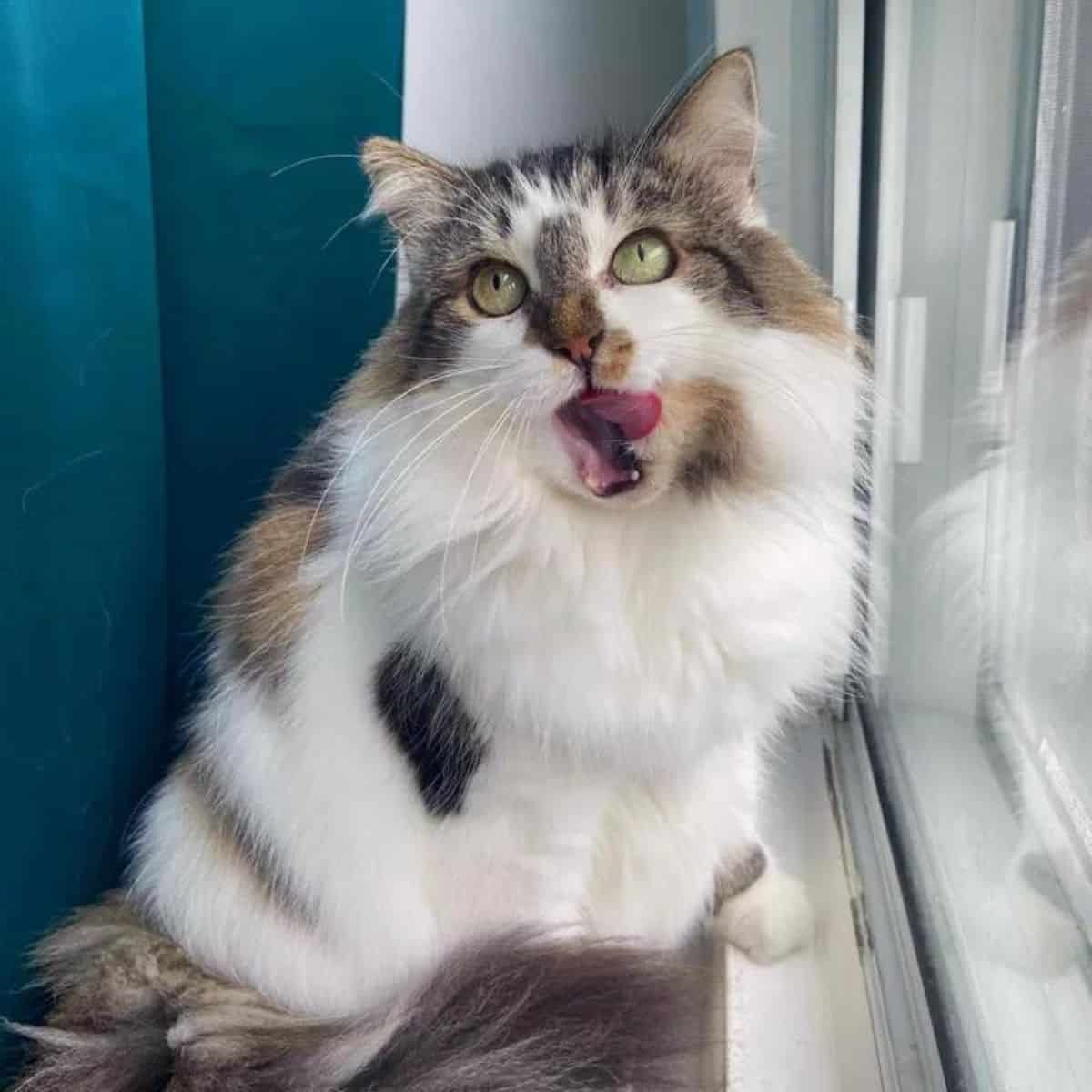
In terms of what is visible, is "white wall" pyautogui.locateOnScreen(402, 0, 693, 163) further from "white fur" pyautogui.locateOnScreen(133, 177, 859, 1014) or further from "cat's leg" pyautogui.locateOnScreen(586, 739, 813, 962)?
"cat's leg" pyautogui.locateOnScreen(586, 739, 813, 962)

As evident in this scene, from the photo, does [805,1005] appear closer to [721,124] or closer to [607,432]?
[607,432]

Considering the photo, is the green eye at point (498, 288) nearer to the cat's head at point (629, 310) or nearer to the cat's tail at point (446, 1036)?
the cat's head at point (629, 310)

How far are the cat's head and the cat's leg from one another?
283 millimetres

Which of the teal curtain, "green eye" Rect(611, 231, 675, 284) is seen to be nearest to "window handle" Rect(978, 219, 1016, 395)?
"green eye" Rect(611, 231, 675, 284)

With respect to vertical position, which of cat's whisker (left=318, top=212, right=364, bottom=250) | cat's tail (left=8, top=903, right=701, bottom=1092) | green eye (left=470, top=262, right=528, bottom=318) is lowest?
cat's tail (left=8, top=903, right=701, bottom=1092)

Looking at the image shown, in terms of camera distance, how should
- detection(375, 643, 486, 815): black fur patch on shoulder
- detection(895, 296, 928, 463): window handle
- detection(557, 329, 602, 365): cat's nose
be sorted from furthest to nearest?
detection(895, 296, 928, 463): window handle → detection(375, 643, 486, 815): black fur patch on shoulder → detection(557, 329, 602, 365): cat's nose

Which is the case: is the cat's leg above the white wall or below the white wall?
below

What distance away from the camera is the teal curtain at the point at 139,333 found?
0.94 meters

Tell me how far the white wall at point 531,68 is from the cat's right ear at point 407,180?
464 millimetres

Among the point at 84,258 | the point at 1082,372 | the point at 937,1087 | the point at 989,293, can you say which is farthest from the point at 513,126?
the point at 937,1087

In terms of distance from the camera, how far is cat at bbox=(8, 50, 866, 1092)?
0.74m

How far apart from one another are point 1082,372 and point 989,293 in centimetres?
19

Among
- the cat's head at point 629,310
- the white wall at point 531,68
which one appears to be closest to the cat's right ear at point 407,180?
the cat's head at point 629,310

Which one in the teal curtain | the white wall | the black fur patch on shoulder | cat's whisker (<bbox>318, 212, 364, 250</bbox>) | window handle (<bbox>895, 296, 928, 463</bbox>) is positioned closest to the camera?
the black fur patch on shoulder
